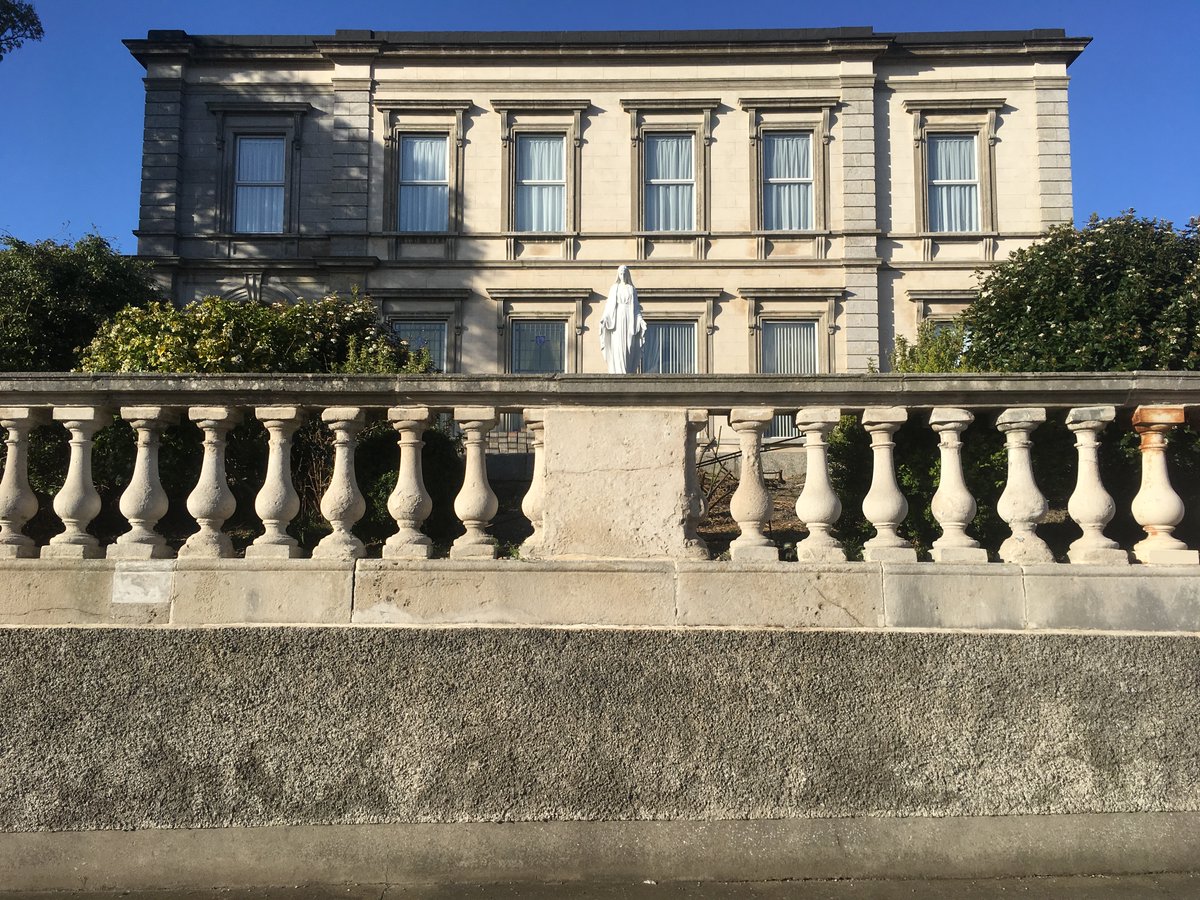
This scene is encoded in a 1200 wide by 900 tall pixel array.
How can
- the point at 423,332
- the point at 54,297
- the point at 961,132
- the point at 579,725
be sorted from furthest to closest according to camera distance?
the point at 961,132, the point at 423,332, the point at 54,297, the point at 579,725

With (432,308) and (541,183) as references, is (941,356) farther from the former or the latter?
(432,308)

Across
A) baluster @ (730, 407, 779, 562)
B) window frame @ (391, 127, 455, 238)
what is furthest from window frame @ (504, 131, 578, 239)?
baluster @ (730, 407, 779, 562)

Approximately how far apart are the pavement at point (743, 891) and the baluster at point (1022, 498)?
1.29 metres

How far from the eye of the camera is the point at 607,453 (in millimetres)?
3811

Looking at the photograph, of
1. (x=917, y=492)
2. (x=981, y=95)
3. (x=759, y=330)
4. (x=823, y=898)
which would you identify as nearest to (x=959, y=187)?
(x=981, y=95)

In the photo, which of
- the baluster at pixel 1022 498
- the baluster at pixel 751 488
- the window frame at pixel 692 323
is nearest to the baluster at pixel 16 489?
the baluster at pixel 751 488

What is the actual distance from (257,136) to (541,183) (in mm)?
6242

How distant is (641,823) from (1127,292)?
6853 mm

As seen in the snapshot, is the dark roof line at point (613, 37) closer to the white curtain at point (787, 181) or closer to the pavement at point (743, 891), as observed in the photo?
the white curtain at point (787, 181)

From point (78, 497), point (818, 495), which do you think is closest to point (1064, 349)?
point (818, 495)

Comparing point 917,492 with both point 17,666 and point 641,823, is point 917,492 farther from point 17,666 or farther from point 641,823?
point 17,666

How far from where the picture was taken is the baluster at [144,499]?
12.2 feet

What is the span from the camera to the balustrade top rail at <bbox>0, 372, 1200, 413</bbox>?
376 cm

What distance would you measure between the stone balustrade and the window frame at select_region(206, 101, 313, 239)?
1596 centimetres
